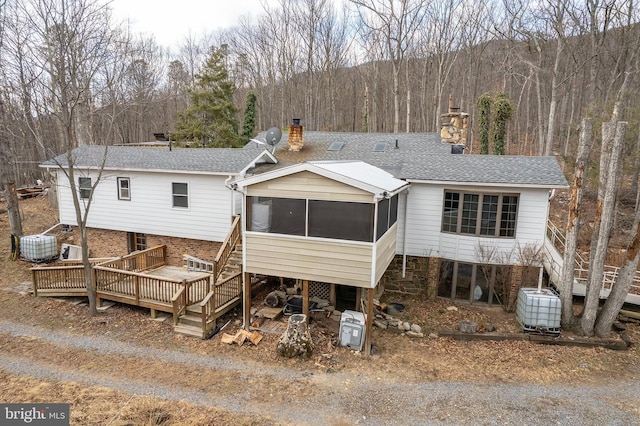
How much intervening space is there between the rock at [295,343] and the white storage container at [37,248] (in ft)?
39.6

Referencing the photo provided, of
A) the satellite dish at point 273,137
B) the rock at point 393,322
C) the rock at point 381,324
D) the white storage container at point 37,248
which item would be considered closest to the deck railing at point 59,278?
the white storage container at point 37,248

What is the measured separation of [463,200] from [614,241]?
10581 millimetres

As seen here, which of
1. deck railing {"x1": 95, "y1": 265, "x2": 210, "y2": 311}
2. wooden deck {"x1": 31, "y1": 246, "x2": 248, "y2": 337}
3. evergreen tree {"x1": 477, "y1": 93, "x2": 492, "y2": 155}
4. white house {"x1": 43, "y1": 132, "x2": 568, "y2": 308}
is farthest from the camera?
evergreen tree {"x1": 477, "y1": 93, "x2": 492, "y2": 155}

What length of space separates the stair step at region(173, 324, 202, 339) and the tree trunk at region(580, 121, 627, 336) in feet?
34.9

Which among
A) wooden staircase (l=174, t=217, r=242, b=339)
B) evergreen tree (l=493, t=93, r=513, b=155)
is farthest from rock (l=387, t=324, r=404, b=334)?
evergreen tree (l=493, t=93, r=513, b=155)

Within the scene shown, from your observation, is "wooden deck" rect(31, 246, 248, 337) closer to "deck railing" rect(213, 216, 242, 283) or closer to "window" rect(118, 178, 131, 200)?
"deck railing" rect(213, 216, 242, 283)

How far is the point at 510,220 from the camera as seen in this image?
38.0ft

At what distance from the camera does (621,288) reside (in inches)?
406

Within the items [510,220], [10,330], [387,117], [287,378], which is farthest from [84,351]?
[387,117]

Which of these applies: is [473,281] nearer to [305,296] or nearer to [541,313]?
[541,313]

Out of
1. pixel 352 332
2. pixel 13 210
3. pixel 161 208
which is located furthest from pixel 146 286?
pixel 13 210

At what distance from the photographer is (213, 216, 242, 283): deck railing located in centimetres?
1152

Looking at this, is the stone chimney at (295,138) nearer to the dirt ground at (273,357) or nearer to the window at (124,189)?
the window at (124,189)

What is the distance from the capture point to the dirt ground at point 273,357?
7477 millimetres
